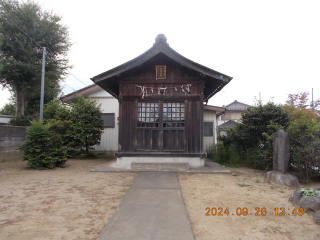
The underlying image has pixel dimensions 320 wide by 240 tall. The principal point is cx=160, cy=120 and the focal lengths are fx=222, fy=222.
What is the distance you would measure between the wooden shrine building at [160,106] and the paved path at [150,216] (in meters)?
2.64

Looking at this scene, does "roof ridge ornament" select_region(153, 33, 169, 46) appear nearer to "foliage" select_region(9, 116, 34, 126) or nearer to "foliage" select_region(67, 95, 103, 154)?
"foliage" select_region(67, 95, 103, 154)

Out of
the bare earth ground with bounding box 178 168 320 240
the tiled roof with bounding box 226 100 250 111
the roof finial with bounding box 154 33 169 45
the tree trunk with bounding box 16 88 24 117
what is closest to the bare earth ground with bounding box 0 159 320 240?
the bare earth ground with bounding box 178 168 320 240

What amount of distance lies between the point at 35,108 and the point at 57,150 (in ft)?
60.0

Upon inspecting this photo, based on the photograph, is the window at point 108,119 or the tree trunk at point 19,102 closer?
the window at point 108,119

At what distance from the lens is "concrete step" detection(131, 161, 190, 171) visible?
8008mm

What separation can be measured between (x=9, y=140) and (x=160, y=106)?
724cm

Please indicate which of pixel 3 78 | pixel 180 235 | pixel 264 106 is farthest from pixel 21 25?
pixel 180 235

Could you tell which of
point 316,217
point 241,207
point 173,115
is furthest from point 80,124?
point 316,217

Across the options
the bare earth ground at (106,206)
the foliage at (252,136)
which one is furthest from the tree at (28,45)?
the foliage at (252,136)

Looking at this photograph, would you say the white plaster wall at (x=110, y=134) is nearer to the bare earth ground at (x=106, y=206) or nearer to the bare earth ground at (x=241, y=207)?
the bare earth ground at (x=106, y=206)

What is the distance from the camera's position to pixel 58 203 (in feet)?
14.9

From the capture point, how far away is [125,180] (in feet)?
21.9

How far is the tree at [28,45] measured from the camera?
15750 millimetres

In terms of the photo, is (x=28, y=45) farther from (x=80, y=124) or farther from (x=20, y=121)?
(x=80, y=124)
